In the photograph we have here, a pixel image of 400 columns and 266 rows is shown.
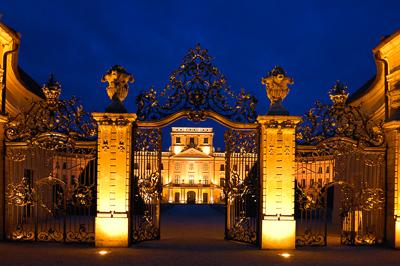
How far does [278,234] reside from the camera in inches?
464

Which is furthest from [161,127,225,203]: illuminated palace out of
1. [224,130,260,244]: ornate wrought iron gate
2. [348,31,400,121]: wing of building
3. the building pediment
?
[348,31,400,121]: wing of building

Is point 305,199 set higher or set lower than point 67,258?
higher

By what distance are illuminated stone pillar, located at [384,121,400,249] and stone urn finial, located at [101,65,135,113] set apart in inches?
246

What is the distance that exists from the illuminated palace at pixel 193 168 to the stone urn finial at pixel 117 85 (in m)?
50.0

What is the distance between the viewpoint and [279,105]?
12062 mm

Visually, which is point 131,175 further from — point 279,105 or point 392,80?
point 392,80

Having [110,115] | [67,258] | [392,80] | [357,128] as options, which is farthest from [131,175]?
[392,80]

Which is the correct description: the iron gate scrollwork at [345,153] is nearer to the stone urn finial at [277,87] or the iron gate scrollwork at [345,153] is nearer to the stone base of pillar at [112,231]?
the stone urn finial at [277,87]

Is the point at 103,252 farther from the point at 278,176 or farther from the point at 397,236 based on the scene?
the point at 397,236

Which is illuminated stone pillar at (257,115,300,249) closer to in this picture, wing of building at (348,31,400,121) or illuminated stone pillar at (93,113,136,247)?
wing of building at (348,31,400,121)

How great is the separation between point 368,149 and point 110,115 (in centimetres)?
622

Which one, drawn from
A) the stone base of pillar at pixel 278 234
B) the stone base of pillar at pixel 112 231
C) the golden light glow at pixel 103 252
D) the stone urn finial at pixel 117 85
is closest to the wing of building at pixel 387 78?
the stone base of pillar at pixel 278 234

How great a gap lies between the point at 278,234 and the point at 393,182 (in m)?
3.03

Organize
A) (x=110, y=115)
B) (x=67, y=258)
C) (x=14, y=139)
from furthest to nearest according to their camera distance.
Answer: (x=14, y=139) → (x=110, y=115) → (x=67, y=258)
